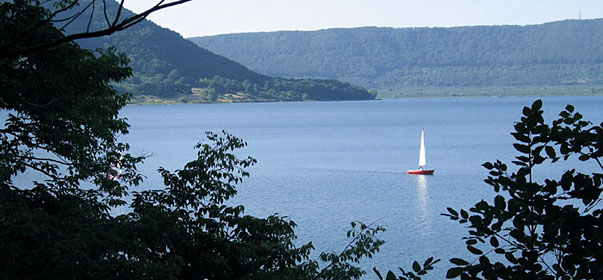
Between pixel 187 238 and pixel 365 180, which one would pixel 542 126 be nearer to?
pixel 187 238

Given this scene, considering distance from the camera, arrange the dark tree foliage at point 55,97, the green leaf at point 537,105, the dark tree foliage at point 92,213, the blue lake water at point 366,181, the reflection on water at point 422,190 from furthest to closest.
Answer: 1. the reflection on water at point 422,190
2. the blue lake water at point 366,181
3. the dark tree foliage at point 55,97
4. the dark tree foliage at point 92,213
5. the green leaf at point 537,105

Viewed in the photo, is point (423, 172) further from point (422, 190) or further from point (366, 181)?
point (422, 190)

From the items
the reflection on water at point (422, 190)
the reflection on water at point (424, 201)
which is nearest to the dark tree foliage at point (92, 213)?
the reflection on water at point (424, 201)

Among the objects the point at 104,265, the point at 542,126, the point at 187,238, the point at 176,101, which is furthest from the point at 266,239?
the point at 176,101

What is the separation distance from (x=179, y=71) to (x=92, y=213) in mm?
158661

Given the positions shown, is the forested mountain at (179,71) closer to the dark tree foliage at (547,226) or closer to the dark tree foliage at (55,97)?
the dark tree foliage at (55,97)

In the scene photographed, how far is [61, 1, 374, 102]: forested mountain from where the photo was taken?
155 meters

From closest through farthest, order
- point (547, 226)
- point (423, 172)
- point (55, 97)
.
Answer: point (547, 226)
point (55, 97)
point (423, 172)

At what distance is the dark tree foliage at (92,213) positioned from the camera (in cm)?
689

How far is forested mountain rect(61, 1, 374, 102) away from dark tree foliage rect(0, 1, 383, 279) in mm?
134356

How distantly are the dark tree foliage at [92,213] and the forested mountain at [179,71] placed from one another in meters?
134

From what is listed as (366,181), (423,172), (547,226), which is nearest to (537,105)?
(547,226)

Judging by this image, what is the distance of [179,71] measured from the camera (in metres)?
164

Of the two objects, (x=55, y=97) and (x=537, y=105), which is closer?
(x=537, y=105)
